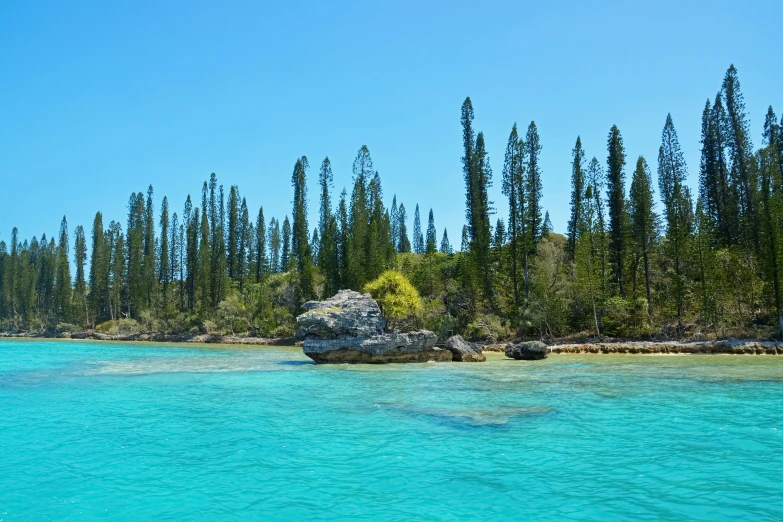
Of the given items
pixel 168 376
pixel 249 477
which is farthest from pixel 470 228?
pixel 249 477

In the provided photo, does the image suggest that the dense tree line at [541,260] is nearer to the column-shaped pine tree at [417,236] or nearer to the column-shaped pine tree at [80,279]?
the column-shaped pine tree at [80,279]

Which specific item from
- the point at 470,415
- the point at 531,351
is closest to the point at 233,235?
the point at 531,351

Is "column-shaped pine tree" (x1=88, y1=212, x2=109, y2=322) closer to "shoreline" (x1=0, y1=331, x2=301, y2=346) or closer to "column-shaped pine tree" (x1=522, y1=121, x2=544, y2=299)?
"shoreline" (x1=0, y1=331, x2=301, y2=346)

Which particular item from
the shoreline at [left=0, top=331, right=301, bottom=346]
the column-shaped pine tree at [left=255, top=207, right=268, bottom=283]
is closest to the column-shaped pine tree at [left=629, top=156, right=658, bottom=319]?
the shoreline at [left=0, top=331, right=301, bottom=346]

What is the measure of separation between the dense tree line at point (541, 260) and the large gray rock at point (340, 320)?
14522 mm

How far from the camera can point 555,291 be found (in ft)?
170

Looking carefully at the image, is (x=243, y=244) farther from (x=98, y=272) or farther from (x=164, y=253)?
(x=98, y=272)

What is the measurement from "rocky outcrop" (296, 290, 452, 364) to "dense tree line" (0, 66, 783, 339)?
14.2 metres

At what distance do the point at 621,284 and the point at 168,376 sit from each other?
1798 inches

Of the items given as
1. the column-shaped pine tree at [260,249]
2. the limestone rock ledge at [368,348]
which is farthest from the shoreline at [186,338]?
the limestone rock ledge at [368,348]

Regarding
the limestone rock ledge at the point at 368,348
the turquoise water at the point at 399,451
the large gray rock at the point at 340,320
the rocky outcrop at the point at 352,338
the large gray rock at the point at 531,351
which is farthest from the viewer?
the large gray rock at the point at 531,351

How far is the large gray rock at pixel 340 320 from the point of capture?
32.1 metres

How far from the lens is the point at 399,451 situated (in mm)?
11133

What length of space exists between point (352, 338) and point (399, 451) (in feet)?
71.8
